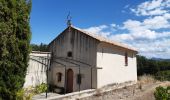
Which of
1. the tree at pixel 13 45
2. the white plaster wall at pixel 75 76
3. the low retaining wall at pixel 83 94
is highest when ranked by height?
the tree at pixel 13 45

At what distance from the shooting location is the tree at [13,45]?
11.9m

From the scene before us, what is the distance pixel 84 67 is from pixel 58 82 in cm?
351

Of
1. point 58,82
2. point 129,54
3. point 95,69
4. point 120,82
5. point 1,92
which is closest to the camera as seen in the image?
point 1,92

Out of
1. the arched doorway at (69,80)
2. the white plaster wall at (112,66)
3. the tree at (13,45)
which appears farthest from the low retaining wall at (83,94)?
the tree at (13,45)

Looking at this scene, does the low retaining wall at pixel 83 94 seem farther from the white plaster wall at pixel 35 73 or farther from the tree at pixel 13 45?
the tree at pixel 13 45

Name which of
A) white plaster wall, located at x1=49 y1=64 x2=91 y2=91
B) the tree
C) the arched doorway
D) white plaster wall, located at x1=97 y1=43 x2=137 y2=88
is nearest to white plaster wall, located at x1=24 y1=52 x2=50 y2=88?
white plaster wall, located at x1=49 y1=64 x2=91 y2=91

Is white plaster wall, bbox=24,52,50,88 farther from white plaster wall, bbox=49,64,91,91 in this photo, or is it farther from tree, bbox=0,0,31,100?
tree, bbox=0,0,31,100

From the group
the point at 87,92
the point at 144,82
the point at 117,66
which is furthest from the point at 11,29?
the point at 144,82

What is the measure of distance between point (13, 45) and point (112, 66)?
14.4 metres

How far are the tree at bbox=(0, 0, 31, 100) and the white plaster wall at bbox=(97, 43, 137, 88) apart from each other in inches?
415

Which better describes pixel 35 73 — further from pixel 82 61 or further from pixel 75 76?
pixel 82 61

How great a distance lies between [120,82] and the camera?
87.1 feet

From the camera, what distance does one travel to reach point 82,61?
77.0 ft

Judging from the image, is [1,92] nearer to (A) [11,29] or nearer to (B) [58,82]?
(A) [11,29]
